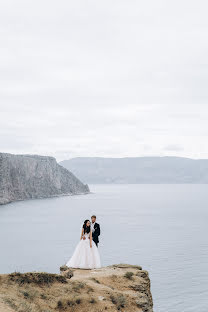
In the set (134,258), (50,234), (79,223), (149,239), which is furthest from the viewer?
(79,223)

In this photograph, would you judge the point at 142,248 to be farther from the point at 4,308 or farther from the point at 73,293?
the point at 4,308

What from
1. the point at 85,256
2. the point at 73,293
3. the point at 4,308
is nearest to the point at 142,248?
the point at 85,256

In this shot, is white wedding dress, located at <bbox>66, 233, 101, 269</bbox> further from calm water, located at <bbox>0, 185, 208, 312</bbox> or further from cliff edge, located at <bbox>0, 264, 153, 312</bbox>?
calm water, located at <bbox>0, 185, 208, 312</bbox>

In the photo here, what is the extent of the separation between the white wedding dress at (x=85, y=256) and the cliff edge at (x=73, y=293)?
210cm

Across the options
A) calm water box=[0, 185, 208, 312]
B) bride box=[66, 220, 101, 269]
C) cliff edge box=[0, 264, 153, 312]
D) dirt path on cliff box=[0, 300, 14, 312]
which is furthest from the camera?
calm water box=[0, 185, 208, 312]

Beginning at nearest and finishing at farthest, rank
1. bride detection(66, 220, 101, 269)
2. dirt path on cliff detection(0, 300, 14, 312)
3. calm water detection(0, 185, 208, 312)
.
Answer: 1. dirt path on cliff detection(0, 300, 14, 312)
2. bride detection(66, 220, 101, 269)
3. calm water detection(0, 185, 208, 312)

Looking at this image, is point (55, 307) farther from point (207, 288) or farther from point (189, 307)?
point (207, 288)

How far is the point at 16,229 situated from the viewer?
91.0 meters

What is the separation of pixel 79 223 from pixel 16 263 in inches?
1995

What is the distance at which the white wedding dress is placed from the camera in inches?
766

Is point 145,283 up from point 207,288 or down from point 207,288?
up

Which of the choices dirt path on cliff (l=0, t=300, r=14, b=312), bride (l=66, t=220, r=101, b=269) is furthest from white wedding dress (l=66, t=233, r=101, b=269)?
dirt path on cliff (l=0, t=300, r=14, b=312)

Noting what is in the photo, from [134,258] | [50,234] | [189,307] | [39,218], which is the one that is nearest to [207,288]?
[189,307]

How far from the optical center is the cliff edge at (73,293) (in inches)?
A: 529
